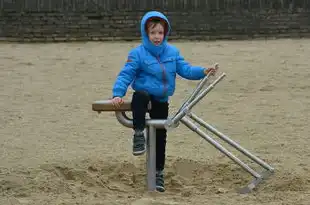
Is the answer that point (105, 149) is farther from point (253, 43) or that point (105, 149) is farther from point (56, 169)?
point (253, 43)

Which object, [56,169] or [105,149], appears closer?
[56,169]

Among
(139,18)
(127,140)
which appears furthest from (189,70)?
(139,18)

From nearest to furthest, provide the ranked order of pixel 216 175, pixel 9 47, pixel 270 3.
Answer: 1. pixel 216 175
2. pixel 9 47
3. pixel 270 3

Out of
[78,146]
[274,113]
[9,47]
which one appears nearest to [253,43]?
[9,47]

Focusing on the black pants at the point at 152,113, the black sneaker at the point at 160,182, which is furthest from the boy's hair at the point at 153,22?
the black sneaker at the point at 160,182

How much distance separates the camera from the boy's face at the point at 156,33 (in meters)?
5.09

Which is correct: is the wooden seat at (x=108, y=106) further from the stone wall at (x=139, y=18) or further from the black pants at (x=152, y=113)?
the stone wall at (x=139, y=18)

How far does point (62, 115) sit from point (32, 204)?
3.89m

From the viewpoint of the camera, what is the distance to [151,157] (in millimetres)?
5180

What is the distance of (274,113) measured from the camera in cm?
869

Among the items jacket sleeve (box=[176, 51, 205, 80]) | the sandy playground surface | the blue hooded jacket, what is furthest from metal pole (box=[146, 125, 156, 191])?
jacket sleeve (box=[176, 51, 205, 80])

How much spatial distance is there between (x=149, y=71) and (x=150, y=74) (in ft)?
0.09

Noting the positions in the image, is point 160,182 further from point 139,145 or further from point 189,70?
point 189,70

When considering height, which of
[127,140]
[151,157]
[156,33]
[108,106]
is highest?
[156,33]
